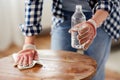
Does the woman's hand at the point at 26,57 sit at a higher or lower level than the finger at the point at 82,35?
lower

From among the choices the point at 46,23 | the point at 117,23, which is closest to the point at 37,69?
the point at 117,23

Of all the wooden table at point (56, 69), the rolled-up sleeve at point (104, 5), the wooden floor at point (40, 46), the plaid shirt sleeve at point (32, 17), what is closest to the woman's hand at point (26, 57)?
the wooden table at point (56, 69)

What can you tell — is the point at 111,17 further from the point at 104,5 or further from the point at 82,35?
the point at 82,35

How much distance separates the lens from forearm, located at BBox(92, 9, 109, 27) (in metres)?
1.30

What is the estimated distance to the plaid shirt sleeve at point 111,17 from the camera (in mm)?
1356

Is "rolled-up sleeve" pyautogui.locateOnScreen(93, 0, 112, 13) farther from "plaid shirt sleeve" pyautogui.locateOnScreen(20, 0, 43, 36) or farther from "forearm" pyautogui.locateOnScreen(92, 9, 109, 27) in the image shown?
"plaid shirt sleeve" pyautogui.locateOnScreen(20, 0, 43, 36)

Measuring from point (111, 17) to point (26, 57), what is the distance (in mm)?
485

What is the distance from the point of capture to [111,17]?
1.44m

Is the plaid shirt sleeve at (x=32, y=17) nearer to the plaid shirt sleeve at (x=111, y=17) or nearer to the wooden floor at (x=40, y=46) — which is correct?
the plaid shirt sleeve at (x=111, y=17)

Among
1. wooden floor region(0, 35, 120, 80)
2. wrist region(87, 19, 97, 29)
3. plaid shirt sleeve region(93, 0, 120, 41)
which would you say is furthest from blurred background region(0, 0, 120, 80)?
wrist region(87, 19, 97, 29)

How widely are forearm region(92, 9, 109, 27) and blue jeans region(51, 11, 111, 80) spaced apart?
0.10 metres

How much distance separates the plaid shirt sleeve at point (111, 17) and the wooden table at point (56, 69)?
234mm

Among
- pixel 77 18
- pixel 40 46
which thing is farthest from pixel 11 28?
pixel 77 18

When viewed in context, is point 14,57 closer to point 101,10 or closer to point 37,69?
point 37,69
